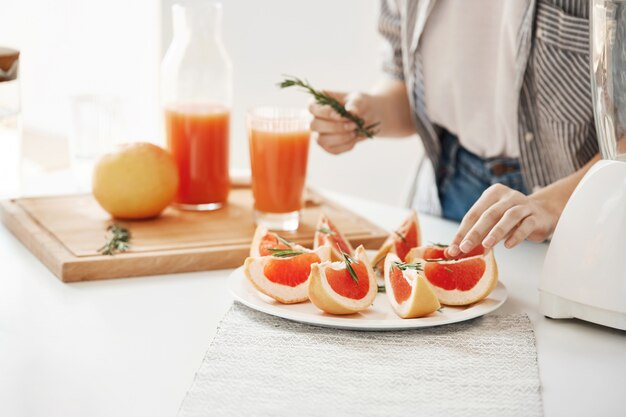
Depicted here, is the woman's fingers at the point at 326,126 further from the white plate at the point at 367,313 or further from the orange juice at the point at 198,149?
the white plate at the point at 367,313

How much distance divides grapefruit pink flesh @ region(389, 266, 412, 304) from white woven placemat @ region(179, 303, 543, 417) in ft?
0.17

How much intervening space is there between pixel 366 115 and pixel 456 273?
2.49 feet

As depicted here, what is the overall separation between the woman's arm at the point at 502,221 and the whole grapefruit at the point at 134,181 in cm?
66

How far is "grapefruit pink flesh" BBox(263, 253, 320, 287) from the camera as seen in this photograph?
1.35 meters

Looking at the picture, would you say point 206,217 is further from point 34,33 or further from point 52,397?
point 34,33

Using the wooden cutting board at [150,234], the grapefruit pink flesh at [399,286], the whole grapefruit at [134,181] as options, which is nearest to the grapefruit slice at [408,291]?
the grapefruit pink flesh at [399,286]

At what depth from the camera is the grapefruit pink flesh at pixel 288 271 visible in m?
1.35

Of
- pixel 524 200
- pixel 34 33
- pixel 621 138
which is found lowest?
pixel 34 33

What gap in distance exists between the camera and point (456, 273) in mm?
1374

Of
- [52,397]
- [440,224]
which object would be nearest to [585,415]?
[52,397]

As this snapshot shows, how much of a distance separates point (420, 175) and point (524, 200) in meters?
1.04

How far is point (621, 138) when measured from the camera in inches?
54.0

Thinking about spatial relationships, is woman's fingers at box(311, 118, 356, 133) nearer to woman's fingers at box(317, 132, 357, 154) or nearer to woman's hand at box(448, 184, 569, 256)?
woman's fingers at box(317, 132, 357, 154)

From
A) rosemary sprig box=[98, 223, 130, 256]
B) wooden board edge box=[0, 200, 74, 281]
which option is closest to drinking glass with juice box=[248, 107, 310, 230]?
rosemary sprig box=[98, 223, 130, 256]
